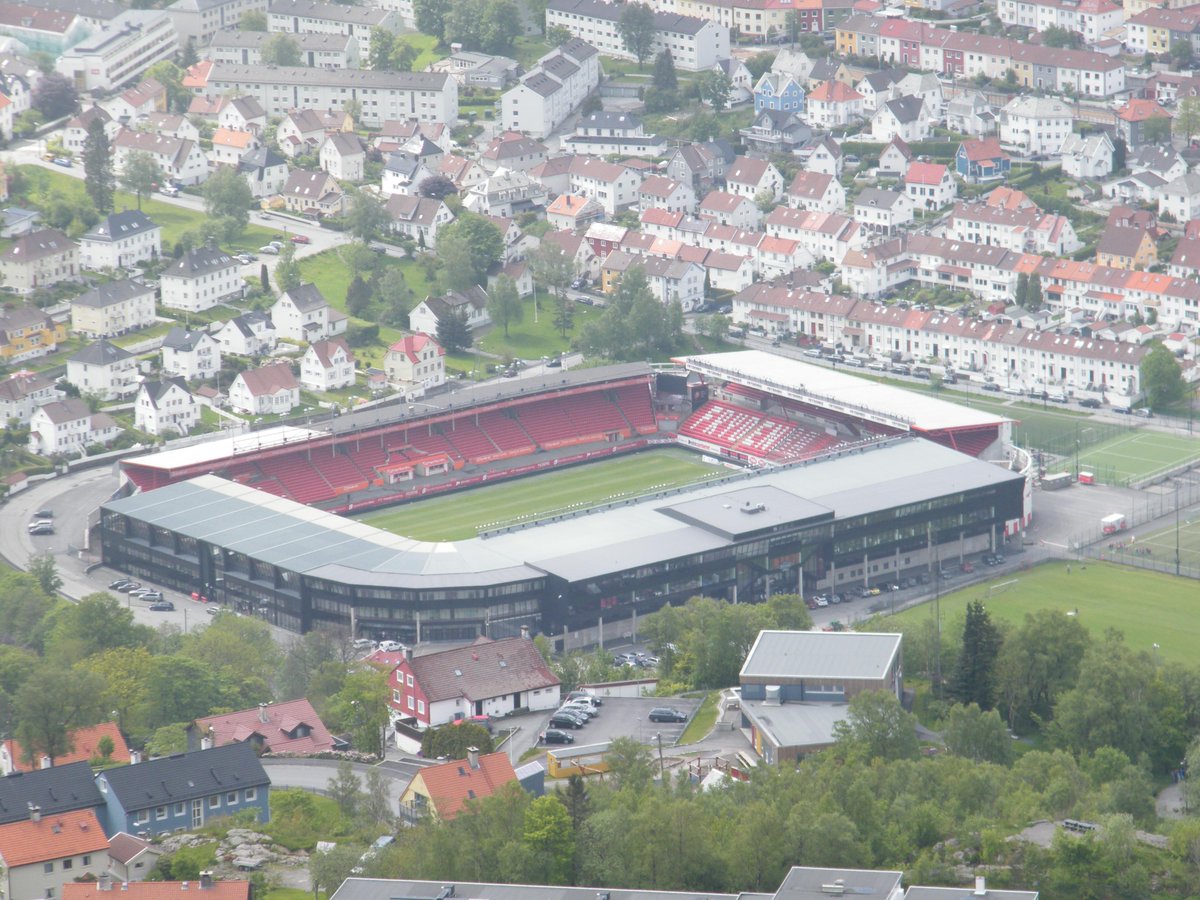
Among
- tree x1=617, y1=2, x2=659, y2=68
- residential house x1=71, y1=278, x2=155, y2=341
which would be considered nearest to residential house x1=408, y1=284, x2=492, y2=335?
residential house x1=71, y1=278, x2=155, y2=341

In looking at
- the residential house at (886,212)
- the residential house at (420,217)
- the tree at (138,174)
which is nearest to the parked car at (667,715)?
the residential house at (420,217)

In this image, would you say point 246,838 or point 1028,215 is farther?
point 1028,215

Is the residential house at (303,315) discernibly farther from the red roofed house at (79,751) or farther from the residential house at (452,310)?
the red roofed house at (79,751)

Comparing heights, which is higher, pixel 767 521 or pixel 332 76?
pixel 332 76

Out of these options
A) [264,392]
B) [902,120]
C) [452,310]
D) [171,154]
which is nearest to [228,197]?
[171,154]

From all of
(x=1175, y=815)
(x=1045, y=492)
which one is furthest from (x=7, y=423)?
(x=1175, y=815)

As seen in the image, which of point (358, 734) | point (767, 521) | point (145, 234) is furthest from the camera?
point (145, 234)

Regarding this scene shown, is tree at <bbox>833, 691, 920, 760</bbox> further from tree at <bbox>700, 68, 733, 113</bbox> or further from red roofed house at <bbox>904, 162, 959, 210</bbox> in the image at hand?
tree at <bbox>700, 68, 733, 113</bbox>

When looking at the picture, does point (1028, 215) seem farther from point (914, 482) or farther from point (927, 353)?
point (914, 482)
